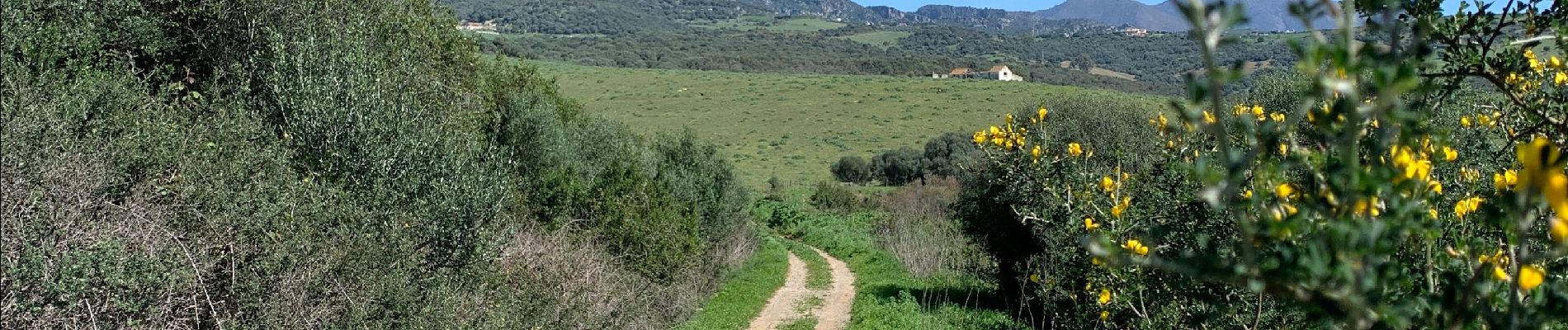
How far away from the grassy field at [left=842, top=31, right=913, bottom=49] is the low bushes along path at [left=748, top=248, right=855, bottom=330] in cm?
12994

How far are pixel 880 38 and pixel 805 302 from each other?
147351 mm

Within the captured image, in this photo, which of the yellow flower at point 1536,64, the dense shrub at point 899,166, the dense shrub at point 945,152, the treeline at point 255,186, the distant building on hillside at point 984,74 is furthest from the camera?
the distant building on hillside at point 984,74

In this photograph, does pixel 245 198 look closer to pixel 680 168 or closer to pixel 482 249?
pixel 482 249

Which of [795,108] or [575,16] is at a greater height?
[795,108]

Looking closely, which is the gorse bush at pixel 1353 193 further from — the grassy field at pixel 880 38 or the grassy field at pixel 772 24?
the grassy field at pixel 772 24

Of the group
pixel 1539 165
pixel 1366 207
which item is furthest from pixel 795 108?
pixel 1539 165

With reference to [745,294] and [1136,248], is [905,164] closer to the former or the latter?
[745,294]

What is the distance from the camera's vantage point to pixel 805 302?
19.0 meters

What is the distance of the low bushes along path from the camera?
56.0ft

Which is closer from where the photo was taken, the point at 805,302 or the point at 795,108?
the point at 805,302

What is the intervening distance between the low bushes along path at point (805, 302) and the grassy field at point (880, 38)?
12994 centimetres

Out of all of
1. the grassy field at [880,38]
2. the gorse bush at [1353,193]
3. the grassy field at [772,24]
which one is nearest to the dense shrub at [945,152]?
the gorse bush at [1353,193]

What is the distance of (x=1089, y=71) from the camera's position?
371 feet

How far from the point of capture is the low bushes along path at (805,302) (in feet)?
56.0
